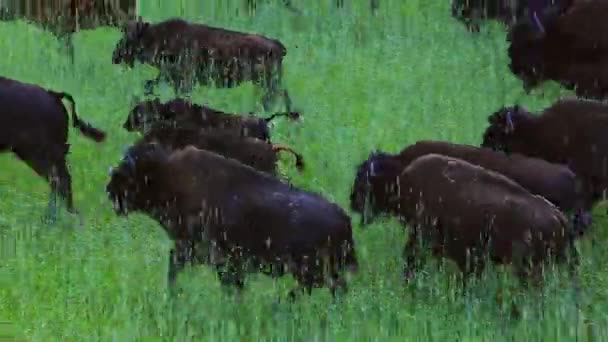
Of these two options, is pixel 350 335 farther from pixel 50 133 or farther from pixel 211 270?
pixel 50 133

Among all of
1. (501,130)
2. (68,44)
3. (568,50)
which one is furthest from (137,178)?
(68,44)

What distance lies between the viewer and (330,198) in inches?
296

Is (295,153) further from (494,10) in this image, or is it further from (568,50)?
(494,10)

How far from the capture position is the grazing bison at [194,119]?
8250mm

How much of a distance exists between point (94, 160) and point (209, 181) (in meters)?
2.47

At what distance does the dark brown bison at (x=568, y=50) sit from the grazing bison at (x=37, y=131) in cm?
510

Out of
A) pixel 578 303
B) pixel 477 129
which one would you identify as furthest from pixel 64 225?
pixel 477 129

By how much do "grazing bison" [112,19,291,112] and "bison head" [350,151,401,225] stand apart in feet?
10.3

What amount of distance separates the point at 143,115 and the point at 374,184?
2.47 meters

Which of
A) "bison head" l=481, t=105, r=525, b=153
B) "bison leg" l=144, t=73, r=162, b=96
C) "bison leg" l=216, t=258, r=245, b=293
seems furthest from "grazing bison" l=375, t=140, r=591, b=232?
"bison leg" l=144, t=73, r=162, b=96

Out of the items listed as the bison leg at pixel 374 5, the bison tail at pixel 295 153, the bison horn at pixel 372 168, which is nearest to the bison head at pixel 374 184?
the bison horn at pixel 372 168

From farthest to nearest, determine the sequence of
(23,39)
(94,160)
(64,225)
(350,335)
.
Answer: (23,39), (94,160), (64,225), (350,335)

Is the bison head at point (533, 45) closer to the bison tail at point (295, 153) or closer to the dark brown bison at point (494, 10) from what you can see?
the dark brown bison at point (494, 10)

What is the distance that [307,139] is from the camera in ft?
30.1
